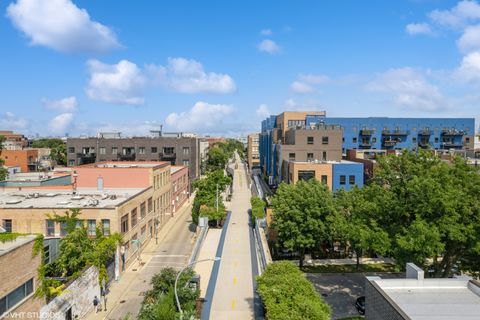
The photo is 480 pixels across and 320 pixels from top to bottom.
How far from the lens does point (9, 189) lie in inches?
2061

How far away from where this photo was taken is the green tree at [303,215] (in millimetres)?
39906

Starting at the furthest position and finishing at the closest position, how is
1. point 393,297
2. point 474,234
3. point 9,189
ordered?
point 9,189
point 474,234
point 393,297

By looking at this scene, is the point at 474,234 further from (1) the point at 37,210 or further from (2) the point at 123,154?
(2) the point at 123,154

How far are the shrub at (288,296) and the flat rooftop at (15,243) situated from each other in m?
14.5

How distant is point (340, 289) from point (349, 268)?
7155mm

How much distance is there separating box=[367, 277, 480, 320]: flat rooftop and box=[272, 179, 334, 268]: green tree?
17.5 meters

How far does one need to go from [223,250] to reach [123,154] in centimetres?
5830

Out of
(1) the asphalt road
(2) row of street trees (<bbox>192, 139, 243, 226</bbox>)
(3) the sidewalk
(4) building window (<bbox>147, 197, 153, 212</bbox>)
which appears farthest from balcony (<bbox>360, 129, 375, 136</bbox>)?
(4) building window (<bbox>147, 197, 153, 212</bbox>)

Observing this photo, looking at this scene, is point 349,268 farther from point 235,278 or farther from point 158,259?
point 158,259

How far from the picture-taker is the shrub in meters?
20.8

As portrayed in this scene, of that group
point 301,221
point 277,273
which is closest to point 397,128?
point 301,221

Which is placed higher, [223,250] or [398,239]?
[398,239]

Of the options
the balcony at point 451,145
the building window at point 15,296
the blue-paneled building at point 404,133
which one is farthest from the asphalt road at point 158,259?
the balcony at point 451,145

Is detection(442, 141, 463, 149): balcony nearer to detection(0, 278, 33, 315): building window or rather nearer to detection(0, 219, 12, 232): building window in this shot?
detection(0, 219, 12, 232): building window
